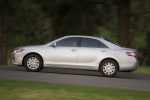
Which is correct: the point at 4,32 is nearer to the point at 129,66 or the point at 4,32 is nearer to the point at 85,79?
the point at 129,66

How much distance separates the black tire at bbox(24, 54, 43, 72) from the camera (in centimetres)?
1620

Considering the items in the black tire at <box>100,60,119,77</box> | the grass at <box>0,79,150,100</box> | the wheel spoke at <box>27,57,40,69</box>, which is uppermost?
the wheel spoke at <box>27,57,40,69</box>

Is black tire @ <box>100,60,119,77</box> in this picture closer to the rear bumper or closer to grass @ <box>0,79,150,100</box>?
the rear bumper

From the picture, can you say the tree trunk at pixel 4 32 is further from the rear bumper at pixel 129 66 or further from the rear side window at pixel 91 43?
the rear bumper at pixel 129 66

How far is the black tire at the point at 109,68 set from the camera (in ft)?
51.2

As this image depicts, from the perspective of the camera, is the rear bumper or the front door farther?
the front door

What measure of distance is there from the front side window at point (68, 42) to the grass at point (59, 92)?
442 centimetres

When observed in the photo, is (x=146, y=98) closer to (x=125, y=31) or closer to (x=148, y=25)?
(x=125, y=31)

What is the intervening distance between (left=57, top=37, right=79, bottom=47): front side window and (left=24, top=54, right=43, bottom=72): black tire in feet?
3.26

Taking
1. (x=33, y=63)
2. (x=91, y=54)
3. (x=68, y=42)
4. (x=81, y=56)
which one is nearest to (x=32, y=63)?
(x=33, y=63)

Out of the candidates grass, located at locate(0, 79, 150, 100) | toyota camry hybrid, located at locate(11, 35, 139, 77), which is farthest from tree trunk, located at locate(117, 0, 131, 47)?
grass, located at locate(0, 79, 150, 100)

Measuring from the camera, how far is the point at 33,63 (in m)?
16.2

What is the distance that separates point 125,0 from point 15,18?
23.7 ft

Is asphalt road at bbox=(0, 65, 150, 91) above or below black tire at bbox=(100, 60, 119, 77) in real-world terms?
below
